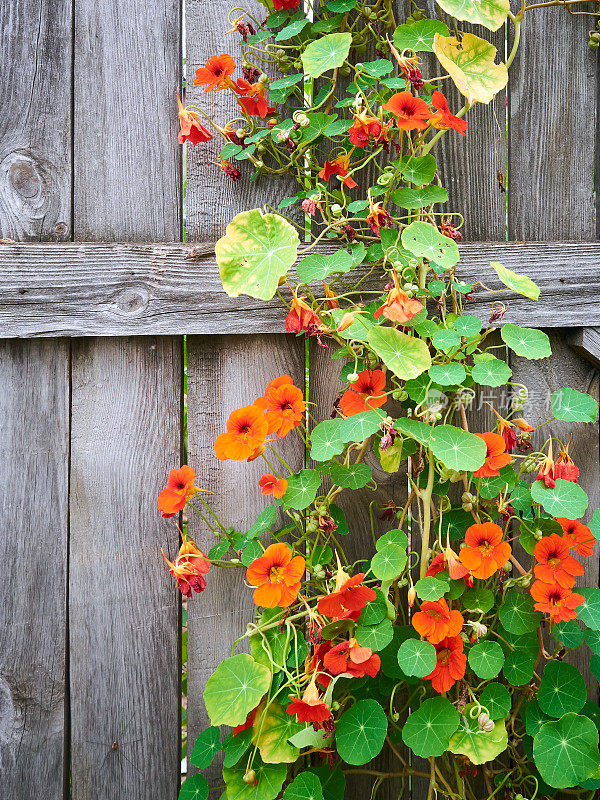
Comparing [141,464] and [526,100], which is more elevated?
[526,100]

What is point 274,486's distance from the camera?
127 cm

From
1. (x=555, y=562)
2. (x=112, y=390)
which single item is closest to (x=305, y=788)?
(x=555, y=562)

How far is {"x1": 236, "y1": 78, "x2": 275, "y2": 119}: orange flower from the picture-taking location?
54.1 inches

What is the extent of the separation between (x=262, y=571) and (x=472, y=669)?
0.47m

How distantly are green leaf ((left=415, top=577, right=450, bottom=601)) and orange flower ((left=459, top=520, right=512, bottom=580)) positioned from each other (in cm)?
6

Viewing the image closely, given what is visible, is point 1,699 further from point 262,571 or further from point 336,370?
point 336,370

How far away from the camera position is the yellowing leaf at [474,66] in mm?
1219

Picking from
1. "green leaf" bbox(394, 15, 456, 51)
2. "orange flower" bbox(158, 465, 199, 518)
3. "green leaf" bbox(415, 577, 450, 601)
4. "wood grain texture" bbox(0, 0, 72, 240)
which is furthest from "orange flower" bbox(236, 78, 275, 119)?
"green leaf" bbox(415, 577, 450, 601)

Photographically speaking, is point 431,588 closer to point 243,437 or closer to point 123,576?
point 243,437

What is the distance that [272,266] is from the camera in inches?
46.8

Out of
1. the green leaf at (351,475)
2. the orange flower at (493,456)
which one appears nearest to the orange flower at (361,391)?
the green leaf at (351,475)

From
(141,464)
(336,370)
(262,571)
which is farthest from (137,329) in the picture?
(262,571)

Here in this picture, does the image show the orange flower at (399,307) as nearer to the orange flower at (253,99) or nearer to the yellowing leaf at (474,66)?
the yellowing leaf at (474,66)

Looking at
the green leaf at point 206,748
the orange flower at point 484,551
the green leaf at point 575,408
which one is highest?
the green leaf at point 575,408
